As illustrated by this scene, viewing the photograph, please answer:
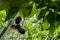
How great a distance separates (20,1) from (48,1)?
0.09 metres

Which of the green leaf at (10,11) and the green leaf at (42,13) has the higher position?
the green leaf at (10,11)

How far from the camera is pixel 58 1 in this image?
1.93ft

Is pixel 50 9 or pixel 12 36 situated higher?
pixel 50 9

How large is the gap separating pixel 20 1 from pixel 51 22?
0.13 m

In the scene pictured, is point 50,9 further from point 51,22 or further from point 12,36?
point 12,36

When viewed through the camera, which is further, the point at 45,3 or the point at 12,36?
the point at 12,36

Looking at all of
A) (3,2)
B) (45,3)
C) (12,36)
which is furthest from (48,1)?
(12,36)

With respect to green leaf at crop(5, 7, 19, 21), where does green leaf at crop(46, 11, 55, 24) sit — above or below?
below

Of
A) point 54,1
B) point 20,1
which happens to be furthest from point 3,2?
point 54,1

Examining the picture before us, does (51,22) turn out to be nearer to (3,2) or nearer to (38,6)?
(38,6)

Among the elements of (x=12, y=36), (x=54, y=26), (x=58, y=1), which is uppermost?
(x=58, y=1)

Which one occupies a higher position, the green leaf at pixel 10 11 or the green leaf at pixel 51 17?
the green leaf at pixel 10 11

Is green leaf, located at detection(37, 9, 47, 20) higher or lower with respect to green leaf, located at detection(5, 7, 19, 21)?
lower

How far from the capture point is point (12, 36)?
2.91 meters
